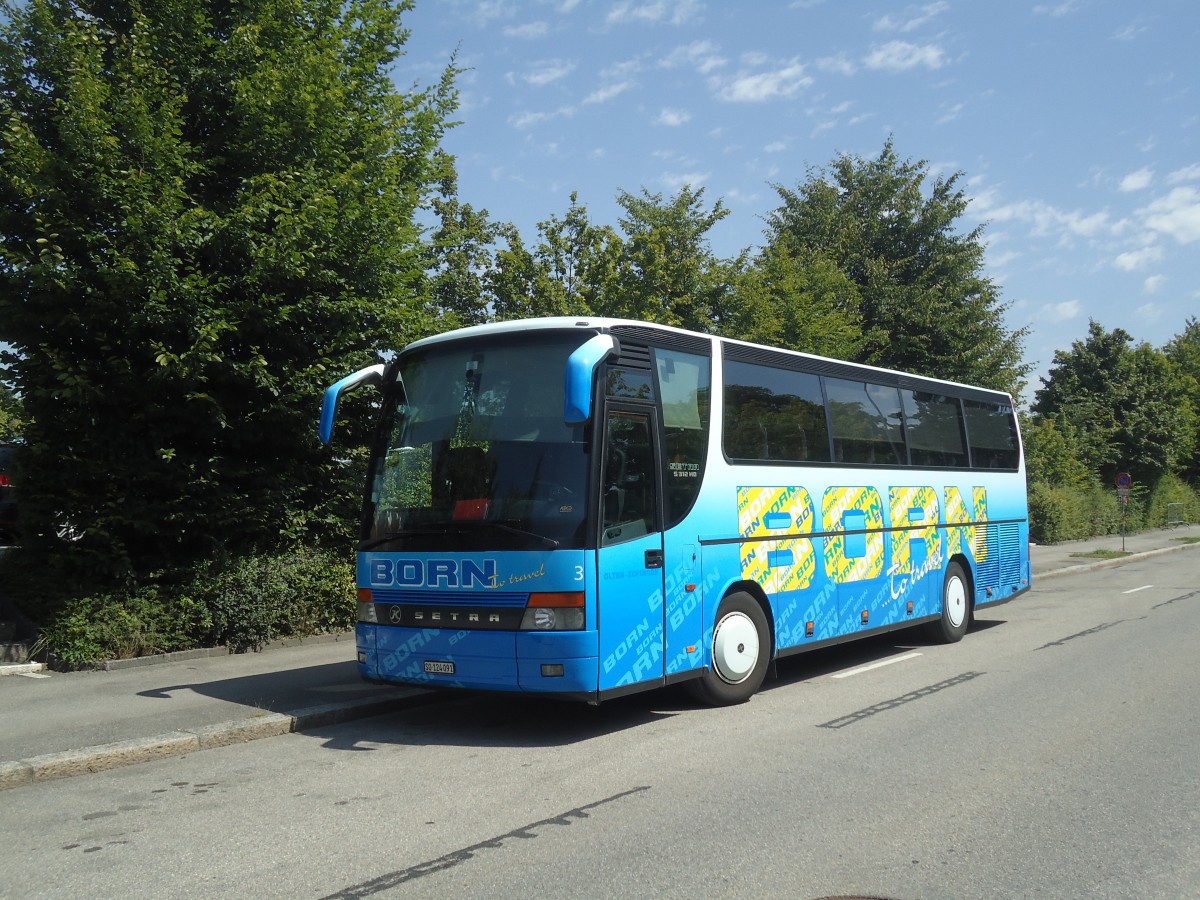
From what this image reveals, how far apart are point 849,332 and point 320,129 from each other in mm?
16771

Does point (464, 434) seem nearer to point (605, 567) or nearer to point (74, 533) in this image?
point (605, 567)

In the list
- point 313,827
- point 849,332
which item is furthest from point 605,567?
point 849,332

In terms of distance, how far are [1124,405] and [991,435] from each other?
4056cm

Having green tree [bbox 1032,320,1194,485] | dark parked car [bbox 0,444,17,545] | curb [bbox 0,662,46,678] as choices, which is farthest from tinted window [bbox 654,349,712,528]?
green tree [bbox 1032,320,1194,485]

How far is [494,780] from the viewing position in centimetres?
680

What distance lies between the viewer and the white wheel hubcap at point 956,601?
13453 mm

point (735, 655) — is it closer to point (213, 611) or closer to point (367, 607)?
point (367, 607)

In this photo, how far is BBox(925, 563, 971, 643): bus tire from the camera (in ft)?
43.7

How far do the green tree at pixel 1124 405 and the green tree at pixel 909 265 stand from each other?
14.8 meters

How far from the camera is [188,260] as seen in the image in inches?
460

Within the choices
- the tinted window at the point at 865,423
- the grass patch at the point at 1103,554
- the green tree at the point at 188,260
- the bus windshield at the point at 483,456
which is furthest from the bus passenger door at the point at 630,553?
the grass patch at the point at 1103,554

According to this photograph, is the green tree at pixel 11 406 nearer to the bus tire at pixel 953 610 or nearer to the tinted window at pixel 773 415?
the tinted window at pixel 773 415

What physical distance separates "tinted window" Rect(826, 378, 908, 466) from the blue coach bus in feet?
0.54

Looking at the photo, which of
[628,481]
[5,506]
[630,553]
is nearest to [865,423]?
[628,481]
